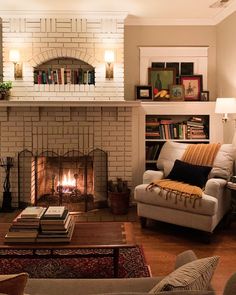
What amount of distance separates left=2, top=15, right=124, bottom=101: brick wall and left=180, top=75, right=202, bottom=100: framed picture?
95 centimetres

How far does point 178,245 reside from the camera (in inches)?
150

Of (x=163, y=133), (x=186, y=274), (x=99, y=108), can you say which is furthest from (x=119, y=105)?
(x=186, y=274)

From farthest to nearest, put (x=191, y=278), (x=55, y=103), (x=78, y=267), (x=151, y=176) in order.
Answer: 1. (x=55, y=103)
2. (x=151, y=176)
3. (x=78, y=267)
4. (x=191, y=278)

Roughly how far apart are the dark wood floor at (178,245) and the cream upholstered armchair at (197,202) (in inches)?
6.4

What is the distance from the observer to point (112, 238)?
9.57 ft

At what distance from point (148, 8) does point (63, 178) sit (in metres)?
2.53

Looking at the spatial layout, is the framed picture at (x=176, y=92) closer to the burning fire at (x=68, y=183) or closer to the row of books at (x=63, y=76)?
the row of books at (x=63, y=76)

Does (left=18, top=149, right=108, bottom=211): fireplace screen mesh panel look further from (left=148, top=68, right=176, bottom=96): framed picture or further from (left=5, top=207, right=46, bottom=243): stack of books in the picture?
(left=5, top=207, right=46, bottom=243): stack of books

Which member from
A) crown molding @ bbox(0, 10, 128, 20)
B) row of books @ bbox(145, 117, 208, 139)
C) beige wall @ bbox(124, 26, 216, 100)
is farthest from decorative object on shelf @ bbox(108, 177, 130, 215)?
crown molding @ bbox(0, 10, 128, 20)

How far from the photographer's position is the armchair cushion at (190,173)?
4.28 meters

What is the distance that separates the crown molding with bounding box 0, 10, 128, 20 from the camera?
4.98m

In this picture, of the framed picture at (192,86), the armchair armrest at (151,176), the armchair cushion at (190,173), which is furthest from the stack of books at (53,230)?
the framed picture at (192,86)

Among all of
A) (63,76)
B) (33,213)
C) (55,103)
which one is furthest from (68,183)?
(33,213)

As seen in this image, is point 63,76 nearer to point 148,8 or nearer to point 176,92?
point 148,8
